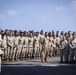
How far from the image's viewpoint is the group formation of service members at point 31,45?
Answer: 21.5 metres

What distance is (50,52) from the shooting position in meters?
27.2

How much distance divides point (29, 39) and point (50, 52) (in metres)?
3.74

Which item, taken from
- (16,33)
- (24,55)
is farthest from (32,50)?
(16,33)

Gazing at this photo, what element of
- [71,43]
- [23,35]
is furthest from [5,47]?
[71,43]

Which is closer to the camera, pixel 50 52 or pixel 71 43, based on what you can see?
pixel 71 43

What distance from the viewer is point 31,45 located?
24.9 metres

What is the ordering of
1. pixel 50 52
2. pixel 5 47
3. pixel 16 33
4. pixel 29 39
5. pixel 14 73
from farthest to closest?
1. pixel 50 52
2. pixel 29 39
3. pixel 16 33
4. pixel 5 47
5. pixel 14 73

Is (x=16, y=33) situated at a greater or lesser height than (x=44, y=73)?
greater

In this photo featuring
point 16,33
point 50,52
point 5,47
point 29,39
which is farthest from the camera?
point 50,52

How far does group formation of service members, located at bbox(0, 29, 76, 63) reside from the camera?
21.5m

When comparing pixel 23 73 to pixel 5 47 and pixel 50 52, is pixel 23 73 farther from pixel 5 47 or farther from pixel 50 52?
pixel 50 52

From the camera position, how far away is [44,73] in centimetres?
1562

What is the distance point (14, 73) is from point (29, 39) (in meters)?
8.68

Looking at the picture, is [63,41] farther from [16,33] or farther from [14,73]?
[14,73]
